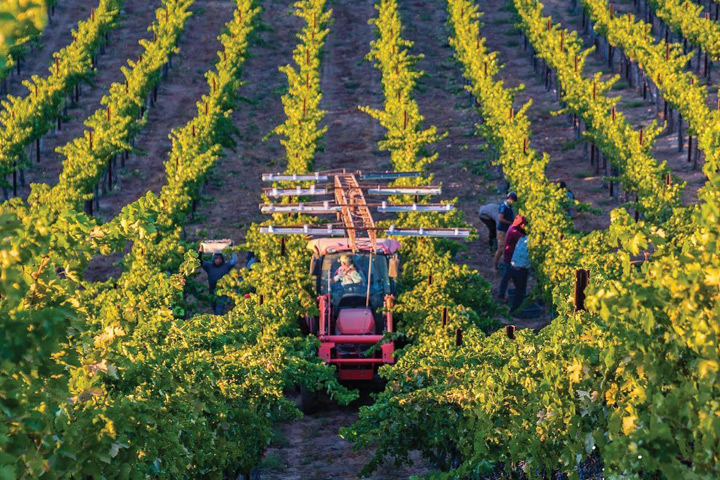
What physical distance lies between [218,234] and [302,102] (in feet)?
17.3

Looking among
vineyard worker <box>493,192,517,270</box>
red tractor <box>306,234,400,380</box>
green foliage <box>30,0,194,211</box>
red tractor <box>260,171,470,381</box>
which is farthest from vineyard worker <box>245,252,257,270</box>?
vineyard worker <box>493,192,517,270</box>

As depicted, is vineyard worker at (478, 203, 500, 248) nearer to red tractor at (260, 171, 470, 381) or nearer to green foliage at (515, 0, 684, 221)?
green foliage at (515, 0, 684, 221)

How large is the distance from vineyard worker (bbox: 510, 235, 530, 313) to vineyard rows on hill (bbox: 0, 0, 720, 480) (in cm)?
28

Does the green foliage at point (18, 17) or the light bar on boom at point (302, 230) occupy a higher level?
the green foliage at point (18, 17)

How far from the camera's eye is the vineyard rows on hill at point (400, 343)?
748 cm

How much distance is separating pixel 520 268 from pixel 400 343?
4009mm

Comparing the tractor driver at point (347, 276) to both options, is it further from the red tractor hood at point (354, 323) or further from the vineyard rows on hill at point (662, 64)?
the vineyard rows on hill at point (662, 64)

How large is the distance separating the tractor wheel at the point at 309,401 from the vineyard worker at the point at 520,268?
191 inches

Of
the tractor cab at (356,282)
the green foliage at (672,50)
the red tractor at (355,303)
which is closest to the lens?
the red tractor at (355,303)

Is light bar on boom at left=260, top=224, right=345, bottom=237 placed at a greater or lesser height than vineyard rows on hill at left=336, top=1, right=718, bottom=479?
→ greater

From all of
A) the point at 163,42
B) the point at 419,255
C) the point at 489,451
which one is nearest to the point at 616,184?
the point at 419,255

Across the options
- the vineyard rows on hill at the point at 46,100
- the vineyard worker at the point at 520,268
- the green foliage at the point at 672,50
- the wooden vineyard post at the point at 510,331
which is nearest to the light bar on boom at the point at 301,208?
the vineyard worker at the point at 520,268

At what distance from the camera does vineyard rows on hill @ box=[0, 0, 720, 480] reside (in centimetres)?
748

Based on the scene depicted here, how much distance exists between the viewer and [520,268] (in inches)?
848
